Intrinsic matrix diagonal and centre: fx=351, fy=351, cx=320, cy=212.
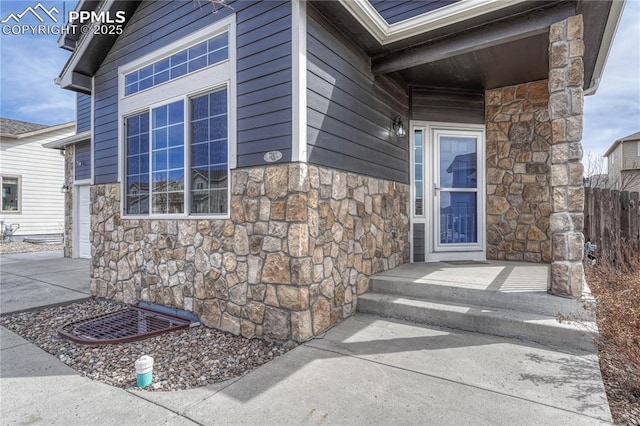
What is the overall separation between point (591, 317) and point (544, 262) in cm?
240

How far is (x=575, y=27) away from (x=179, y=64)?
4.49 m

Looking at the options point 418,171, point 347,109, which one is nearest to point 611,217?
point 418,171

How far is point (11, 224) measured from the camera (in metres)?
13.2

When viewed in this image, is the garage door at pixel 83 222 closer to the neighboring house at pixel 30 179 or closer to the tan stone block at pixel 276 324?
the neighboring house at pixel 30 179

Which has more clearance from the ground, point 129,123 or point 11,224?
point 129,123

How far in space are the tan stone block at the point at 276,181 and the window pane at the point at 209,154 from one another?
72 centimetres

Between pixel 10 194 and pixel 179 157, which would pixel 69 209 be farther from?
pixel 179 157

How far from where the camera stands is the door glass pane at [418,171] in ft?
18.7

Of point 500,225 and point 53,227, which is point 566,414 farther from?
point 53,227

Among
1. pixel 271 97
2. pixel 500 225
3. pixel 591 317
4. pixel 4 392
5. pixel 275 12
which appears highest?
pixel 275 12

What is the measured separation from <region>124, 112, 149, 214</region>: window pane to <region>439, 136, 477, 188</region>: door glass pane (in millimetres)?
4551

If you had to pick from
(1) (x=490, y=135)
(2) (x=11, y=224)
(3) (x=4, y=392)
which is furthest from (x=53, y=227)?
(1) (x=490, y=135)

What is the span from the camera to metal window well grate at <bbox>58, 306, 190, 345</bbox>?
3723 mm

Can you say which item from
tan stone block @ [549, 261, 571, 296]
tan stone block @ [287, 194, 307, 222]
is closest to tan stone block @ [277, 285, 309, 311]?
tan stone block @ [287, 194, 307, 222]
